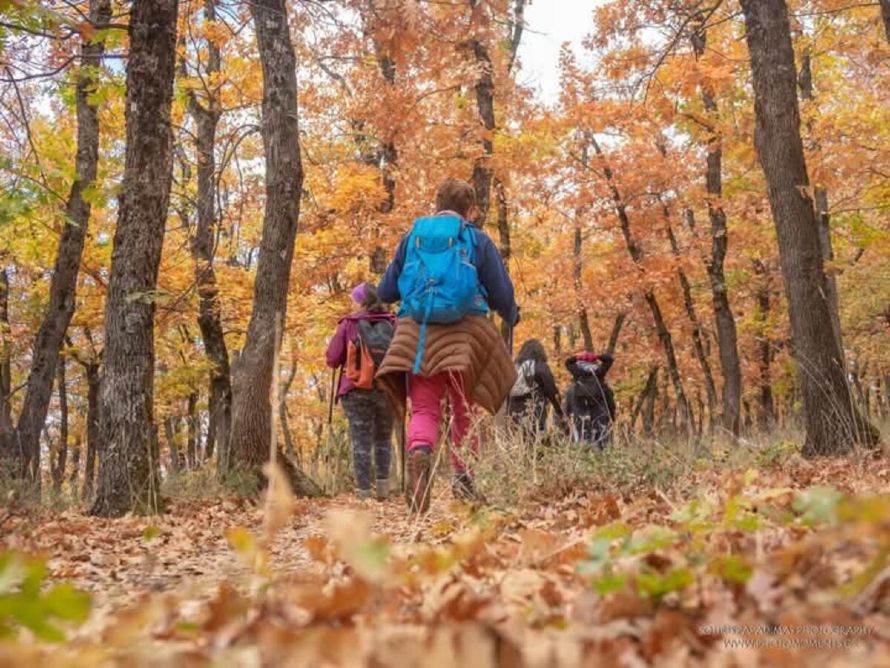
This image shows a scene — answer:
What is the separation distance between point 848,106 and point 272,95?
13.6 metres

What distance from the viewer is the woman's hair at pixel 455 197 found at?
4.95m

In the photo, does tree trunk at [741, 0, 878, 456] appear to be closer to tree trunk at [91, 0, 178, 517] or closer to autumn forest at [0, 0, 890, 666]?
autumn forest at [0, 0, 890, 666]

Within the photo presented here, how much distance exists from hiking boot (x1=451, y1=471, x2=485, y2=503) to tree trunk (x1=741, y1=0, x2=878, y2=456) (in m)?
3.58

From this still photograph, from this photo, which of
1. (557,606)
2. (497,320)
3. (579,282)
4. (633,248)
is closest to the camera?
(557,606)

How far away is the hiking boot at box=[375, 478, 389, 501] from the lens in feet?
26.1

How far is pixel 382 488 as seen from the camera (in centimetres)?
798

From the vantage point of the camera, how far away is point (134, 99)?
215 inches

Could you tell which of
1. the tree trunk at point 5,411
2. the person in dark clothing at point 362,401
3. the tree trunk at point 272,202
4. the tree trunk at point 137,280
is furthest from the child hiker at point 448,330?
the tree trunk at point 5,411

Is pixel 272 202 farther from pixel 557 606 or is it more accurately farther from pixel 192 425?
pixel 192 425

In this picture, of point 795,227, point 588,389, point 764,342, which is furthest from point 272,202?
point 764,342

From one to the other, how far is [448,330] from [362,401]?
3.38 m

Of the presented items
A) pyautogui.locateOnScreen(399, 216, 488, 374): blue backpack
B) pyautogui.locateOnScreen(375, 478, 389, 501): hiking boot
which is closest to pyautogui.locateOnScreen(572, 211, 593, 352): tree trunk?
pyautogui.locateOnScreen(375, 478, 389, 501): hiking boot

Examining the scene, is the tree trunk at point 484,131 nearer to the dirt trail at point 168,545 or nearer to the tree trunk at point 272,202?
the tree trunk at point 272,202

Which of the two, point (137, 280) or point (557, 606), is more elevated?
point (137, 280)
